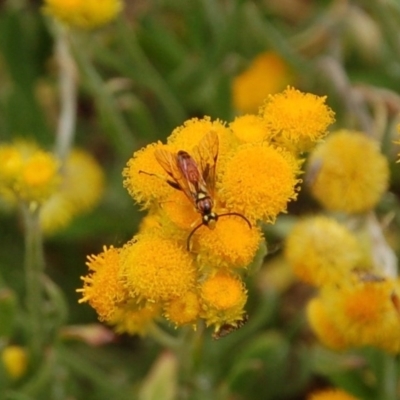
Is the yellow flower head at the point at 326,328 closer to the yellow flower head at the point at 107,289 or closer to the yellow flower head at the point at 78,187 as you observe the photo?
the yellow flower head at the point at 107,289

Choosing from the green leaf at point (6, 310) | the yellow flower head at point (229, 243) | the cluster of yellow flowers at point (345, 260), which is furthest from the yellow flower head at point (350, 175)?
the green leaf at point (6, 310)

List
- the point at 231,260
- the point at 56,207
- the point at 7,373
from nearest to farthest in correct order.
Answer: the point at 231,260 < the point at 7,373 < the point at 56,207

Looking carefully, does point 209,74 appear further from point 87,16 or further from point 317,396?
point 317,396

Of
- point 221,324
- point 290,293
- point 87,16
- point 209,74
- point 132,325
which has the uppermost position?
point 209,74

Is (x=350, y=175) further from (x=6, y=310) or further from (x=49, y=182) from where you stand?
(x=6, y=310)

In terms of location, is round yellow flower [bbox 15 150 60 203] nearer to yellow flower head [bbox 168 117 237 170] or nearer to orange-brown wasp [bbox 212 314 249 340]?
yellow flower head [bbox 168 117 237 170]

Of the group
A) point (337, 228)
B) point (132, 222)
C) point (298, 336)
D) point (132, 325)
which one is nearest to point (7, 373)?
point (132, 325)
